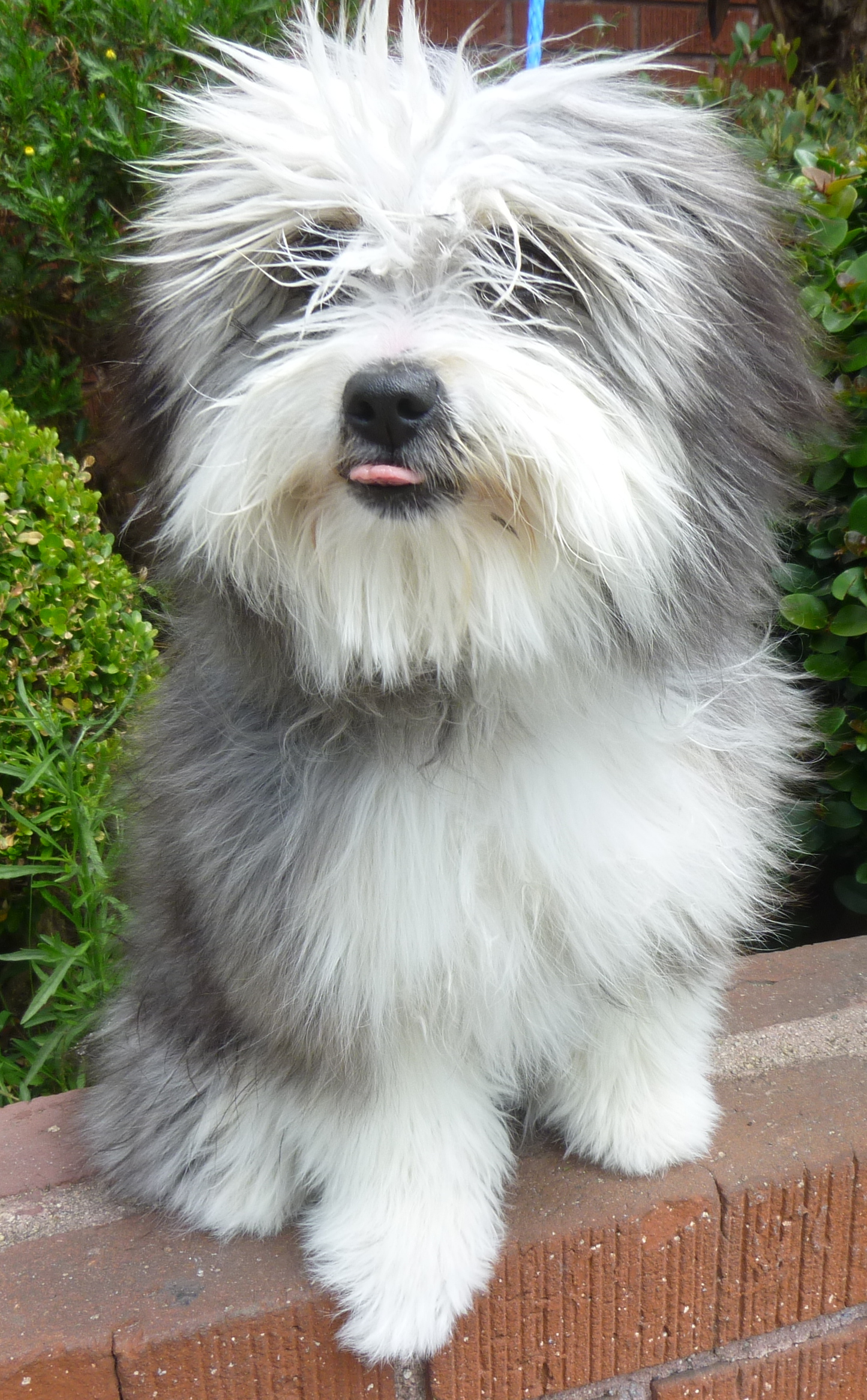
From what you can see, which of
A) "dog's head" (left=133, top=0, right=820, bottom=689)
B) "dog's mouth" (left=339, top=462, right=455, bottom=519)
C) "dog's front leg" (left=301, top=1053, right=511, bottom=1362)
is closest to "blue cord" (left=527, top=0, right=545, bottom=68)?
"dog's head" (left=133, top=0, right=820, bottom=689)

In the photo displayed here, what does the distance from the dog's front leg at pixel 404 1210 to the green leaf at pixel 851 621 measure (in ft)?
3.18

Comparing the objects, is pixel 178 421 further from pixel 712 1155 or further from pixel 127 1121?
pixel 712 1155

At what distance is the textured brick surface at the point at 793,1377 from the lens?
5.00ft

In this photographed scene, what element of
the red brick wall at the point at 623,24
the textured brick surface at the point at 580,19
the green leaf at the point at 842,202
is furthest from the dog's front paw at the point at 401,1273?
the textured brick surface at the point at 580,19

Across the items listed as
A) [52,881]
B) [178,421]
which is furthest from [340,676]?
[52,881]

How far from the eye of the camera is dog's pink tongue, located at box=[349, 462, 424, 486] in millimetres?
1007

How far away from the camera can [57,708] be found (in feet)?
6.90

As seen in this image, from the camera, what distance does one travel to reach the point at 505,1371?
1438 mm

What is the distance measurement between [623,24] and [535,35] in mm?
3120

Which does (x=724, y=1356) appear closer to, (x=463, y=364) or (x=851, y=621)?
(x=851, y=621)

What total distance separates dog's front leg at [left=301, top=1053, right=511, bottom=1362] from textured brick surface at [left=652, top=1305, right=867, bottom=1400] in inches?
15.4

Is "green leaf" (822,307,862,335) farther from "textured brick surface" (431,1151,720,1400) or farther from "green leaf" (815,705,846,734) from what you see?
"textured brick surface" (431,1151,720,1400)

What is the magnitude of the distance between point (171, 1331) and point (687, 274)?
1.25m

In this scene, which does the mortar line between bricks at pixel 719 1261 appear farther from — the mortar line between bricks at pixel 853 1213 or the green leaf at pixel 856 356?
the green leaf at pixel 856 356
